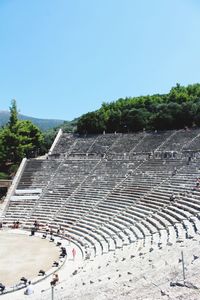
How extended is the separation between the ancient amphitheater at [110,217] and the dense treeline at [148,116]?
234cm

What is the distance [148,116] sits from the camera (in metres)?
51.9

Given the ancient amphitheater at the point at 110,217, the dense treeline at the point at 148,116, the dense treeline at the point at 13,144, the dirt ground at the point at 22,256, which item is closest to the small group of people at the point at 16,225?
the ancient amphitheater at the point at 110,217

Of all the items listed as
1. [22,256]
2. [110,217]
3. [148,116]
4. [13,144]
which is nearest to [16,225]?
[22,256]

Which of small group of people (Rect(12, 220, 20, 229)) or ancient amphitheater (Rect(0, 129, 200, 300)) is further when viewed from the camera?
small group of people (Rect(12, 220, 20, 229))

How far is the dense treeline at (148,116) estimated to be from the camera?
48750 millimetres

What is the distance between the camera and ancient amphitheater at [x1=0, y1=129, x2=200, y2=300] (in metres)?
13.0

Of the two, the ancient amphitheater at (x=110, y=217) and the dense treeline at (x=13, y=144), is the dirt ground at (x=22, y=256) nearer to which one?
the ancient amphitheater at (x=110, y=217)

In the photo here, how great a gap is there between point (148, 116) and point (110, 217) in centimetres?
2578

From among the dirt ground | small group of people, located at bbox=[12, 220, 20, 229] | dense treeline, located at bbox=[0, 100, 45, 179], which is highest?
dense treeline, located at bbox=[0, 100, 45, 179]

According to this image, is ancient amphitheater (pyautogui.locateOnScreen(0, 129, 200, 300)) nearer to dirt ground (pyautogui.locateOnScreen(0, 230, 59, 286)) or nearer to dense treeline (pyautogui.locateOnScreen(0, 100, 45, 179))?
dirt ground (pyautogui.locateOnScreen(0, 230, 59, 286))

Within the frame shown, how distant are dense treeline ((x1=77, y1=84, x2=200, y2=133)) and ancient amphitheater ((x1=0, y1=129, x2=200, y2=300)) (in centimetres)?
234

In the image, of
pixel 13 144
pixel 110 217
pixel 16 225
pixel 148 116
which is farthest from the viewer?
pixel 148 116

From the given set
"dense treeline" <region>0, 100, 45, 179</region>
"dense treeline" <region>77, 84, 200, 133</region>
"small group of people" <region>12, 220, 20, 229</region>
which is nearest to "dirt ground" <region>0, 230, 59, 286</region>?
"small group of people" <region>12, 220, 20, 229</region>

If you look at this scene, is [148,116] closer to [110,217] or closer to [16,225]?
[110,217]
